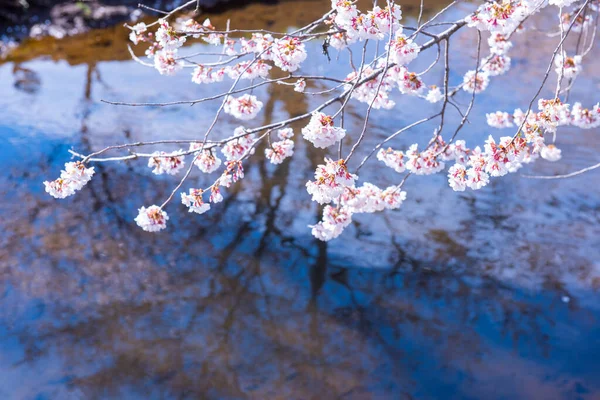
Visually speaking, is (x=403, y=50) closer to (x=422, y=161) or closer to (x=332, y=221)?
(x=422, y=161)

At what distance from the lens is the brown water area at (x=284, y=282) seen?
2592mm

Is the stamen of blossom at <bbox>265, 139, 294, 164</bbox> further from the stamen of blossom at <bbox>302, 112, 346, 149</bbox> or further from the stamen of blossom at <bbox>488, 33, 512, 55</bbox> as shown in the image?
the stamen of blossom at <bbox>488, 33, 512, 55</bbox>

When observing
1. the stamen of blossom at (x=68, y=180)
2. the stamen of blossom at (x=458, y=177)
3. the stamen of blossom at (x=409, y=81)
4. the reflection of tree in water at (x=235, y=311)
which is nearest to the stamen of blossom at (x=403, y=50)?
the stamen of blossom at (x=409, y=81)

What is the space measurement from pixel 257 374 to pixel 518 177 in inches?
99.2

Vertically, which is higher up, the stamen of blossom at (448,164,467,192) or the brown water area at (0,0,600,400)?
the stamen of blossom at (448,164,467,192)

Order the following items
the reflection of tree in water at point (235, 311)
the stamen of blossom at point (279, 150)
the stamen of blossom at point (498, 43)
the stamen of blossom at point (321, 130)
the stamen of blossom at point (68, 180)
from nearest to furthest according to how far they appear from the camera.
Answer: the stamen of blossom at point (321, 130) < the stamen of blossom at point (68, 180) < the stamen of blossom at point (279, 150) < the reflection of tree in water at point (235, 311) < the stamen of blossom at point (498, 43)

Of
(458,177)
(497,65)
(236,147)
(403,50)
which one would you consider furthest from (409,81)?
(497,65)

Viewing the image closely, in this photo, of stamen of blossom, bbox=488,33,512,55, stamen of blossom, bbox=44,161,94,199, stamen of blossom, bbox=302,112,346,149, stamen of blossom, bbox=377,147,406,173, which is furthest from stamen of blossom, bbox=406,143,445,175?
stamen of blossom, bbox=44,161,94,199

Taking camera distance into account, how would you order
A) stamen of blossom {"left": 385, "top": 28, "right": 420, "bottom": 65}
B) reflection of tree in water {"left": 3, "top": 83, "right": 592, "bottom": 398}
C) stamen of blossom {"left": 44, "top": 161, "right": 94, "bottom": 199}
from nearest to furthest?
stamen of blossom {"left": 385, "top": 28, "right": 420, "bottom": 65}
stamen of blossom {"left": 44, "top": 161, "right": 94, "bottom": 199}
reflection of tree in water {"left": 3, "top": 83, "right": 592, "bottom": 398}

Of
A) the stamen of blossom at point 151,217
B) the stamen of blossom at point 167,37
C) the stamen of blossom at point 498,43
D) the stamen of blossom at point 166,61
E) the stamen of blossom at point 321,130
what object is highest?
the stamen of blossom at point 498,43

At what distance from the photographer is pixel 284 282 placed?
3086mm

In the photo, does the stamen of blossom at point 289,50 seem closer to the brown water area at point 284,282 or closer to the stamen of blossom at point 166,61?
the stamen of blossom at point 166,61

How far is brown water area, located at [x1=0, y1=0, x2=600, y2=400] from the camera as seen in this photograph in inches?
102

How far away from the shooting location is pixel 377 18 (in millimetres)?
1869
